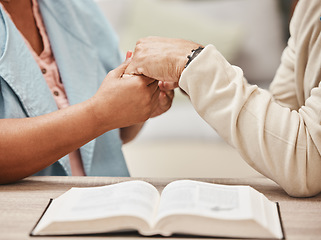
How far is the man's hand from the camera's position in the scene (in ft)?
3.42

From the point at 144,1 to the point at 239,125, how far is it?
2.06 m

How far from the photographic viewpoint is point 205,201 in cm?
84

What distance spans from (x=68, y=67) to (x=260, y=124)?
0.69 metres

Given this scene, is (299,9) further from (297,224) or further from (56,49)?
(56,49)

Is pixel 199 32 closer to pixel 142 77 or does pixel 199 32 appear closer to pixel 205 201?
pixel 142 77

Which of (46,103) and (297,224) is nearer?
(297,224)

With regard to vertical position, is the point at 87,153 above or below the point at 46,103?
below

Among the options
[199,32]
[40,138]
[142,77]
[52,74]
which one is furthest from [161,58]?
[199,32]

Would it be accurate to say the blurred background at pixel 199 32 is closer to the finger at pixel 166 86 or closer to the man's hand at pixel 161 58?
the finger at pixel 166 86

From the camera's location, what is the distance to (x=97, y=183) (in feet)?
3.64

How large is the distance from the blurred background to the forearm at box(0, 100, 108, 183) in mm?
1371

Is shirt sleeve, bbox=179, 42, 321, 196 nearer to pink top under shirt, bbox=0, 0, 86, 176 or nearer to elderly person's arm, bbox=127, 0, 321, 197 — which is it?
elderly person's arm, bbox=127, 0, 321, 197

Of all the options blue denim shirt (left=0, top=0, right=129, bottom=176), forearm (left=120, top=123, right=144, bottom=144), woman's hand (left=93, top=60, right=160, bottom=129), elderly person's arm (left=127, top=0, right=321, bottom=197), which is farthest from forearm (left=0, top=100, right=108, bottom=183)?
forearm (left=120, top=123, right=144, bottom=144)

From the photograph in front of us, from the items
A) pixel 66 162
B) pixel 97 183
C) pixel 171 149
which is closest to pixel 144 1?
pixel 171 149
